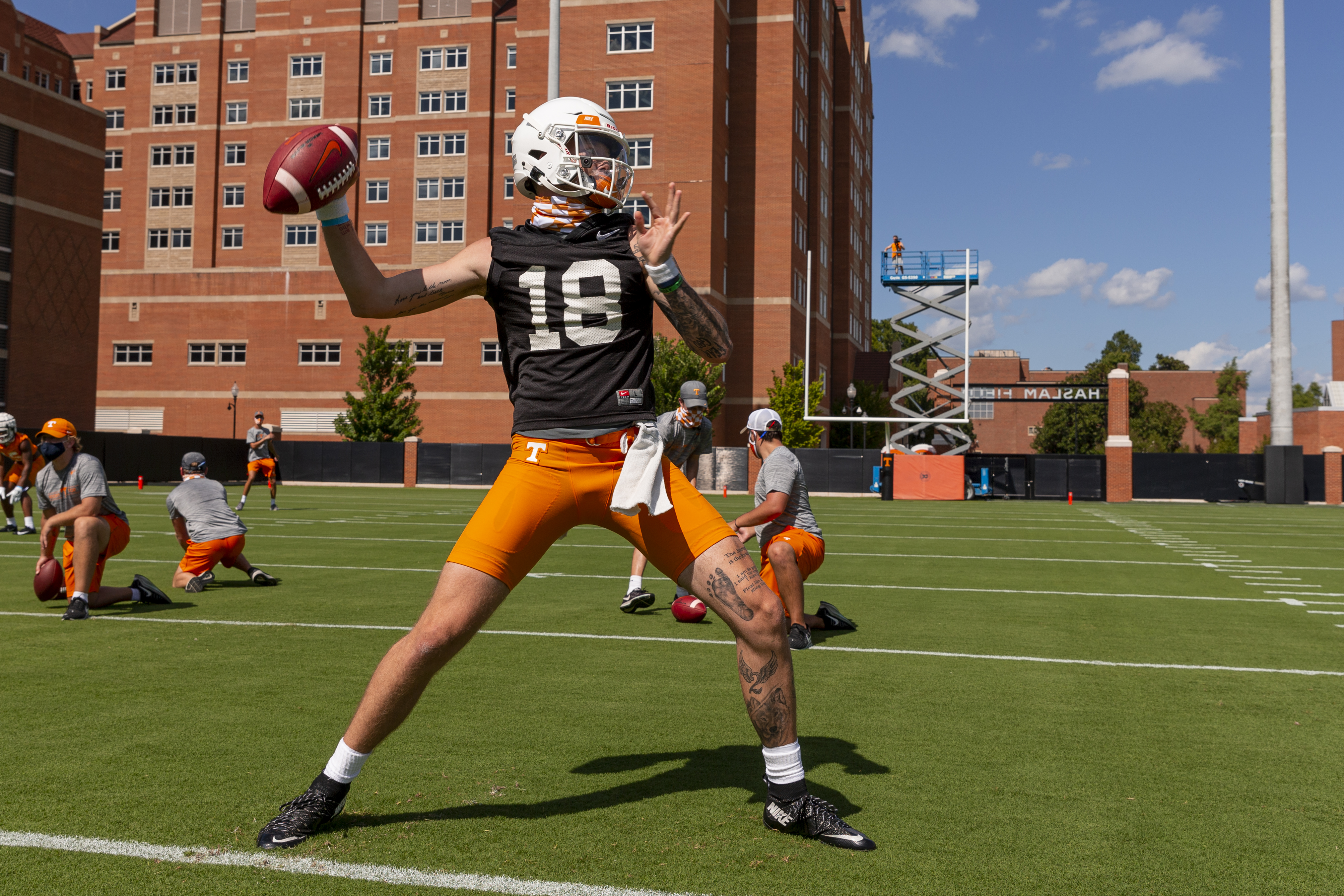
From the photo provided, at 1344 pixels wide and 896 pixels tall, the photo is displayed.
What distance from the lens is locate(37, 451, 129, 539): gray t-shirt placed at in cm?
816

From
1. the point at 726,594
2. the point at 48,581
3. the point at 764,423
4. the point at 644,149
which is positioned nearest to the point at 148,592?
the point at 48,581

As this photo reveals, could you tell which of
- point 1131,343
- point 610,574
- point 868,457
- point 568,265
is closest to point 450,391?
point 868,457

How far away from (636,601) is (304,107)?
192 feet

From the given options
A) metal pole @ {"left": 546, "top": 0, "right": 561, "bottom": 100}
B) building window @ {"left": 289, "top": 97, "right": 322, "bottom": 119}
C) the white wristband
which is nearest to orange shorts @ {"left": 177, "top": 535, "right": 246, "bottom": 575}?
the white wristband

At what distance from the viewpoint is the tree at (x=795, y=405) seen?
46.0 metres

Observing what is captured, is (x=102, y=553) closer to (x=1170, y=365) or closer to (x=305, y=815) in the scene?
(x=305, y=815)

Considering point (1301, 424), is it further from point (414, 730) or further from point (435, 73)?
point (414, 730)

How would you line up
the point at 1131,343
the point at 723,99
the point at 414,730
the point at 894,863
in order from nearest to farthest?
1. the point at 894,863
2. the point at 414,730
3. the point at 723,99
4. the point at 1131,343

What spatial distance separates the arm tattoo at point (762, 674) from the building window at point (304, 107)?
62.1 m

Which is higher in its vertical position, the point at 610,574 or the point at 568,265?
the point at 568,265

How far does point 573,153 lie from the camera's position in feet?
11.9

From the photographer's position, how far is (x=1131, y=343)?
12750cm

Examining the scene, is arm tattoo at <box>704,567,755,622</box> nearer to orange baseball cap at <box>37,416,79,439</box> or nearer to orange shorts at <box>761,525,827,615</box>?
orange shorts at <box>761,525,827,615</box>

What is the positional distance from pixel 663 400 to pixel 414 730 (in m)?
38.6
